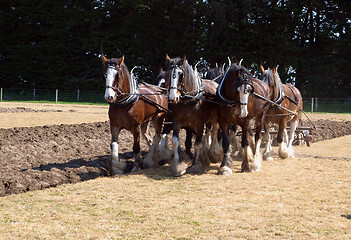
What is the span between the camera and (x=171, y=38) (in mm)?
33875

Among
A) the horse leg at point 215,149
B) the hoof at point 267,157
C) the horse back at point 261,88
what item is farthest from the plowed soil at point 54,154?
the horse back at point 261,88

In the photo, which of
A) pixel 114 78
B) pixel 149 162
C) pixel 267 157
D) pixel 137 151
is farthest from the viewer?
pixel 267 157

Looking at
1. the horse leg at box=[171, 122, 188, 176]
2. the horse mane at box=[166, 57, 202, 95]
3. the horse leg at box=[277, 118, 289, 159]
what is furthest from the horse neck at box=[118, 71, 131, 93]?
the horse leg at box=[277, 118, 289, 159]

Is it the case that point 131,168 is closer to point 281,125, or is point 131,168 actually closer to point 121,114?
point 121,114

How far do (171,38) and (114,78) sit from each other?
90.6 ft

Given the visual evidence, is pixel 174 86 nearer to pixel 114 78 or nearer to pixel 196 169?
pixel 114 78

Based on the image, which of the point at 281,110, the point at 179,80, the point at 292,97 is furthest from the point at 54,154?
the point at 292,97

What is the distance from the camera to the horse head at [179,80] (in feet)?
22.0

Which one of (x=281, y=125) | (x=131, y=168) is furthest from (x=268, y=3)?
(x=131, y=168)

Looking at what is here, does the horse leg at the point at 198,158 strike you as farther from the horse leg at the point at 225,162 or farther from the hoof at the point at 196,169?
the horse leg at the point at 225,162

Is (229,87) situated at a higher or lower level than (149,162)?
higher

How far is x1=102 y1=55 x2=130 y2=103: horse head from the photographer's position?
6.75 m

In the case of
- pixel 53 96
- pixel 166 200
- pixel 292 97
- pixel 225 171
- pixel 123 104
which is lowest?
pixel 166 200

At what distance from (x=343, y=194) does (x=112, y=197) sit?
3.23m
